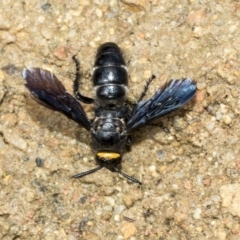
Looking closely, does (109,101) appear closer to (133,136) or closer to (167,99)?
(133,136)

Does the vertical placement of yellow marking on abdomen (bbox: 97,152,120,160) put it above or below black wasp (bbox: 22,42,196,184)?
below

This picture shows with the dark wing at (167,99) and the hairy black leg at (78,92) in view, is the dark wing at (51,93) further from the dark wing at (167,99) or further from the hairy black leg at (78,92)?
the dark wing at (167,99)

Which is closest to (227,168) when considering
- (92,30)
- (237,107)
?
(237,107)

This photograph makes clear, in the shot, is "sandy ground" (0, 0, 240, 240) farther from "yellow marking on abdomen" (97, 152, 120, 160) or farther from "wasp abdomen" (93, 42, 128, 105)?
"wasp abdomen" (93, 42, 128, 105)

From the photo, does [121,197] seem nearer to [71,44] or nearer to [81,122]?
[81,122]

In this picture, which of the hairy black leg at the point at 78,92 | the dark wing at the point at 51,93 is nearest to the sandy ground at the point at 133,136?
the hairy black leg at the point at 78,92

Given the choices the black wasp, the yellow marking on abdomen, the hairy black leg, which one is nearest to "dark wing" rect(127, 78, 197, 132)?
the black wasp
